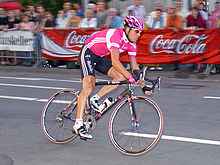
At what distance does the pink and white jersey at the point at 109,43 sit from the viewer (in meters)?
5.55

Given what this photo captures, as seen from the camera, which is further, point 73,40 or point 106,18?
point 73,40

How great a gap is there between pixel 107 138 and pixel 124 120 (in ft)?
2.95

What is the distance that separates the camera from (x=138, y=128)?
19.2ft


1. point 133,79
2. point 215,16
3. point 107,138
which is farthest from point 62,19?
point 133,79

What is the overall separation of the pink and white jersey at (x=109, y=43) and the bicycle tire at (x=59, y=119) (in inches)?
29.7

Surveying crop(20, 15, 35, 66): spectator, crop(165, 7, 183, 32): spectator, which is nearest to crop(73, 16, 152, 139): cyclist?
crop(165, 7, 183, 32): spectator

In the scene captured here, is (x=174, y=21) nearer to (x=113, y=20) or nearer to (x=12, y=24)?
Result: (x=113, y=20)

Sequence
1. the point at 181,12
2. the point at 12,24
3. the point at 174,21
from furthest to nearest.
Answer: the point at 12,24, the point at 181,12, the point at 174,21

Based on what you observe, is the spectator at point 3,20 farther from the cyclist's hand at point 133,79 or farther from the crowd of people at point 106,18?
the cyclist's hand at point 133,79

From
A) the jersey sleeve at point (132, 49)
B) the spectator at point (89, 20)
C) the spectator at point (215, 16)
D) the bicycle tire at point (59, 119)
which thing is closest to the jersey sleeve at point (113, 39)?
the jersey sleeve at point (132, 49)

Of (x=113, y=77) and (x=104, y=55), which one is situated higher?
(x=104, y=55)

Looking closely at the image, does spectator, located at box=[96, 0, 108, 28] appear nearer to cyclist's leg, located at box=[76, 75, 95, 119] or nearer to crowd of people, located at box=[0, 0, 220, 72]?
crowd of people, located at box=[0, 0, 220, 72]

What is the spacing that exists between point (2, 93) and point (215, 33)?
622cm

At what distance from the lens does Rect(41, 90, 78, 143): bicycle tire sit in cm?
625
